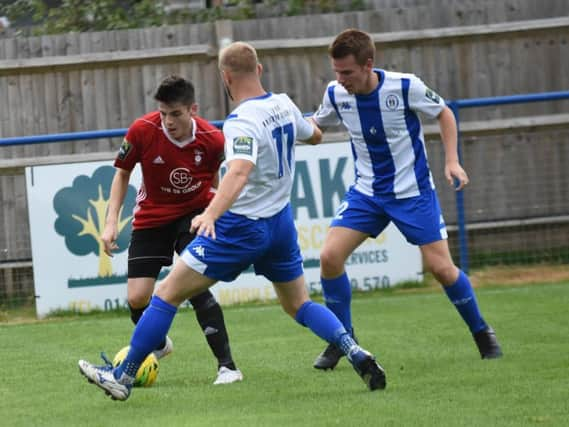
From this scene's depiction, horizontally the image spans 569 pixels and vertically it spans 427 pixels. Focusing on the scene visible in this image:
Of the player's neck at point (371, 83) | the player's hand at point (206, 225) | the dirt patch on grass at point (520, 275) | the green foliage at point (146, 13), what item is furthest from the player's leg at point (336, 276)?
the green foliage at point (146, 13)

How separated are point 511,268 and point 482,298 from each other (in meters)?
1.57

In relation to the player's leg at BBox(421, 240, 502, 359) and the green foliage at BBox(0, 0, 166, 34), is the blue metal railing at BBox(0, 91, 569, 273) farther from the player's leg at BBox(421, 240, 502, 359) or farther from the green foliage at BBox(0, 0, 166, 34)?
the player's leg at BBox(421, 240, 502, 359)

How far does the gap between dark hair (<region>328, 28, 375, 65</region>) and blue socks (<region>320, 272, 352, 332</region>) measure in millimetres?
1376

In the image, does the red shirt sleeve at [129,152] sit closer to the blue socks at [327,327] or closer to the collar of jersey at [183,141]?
the collar of jersey at [183,141]

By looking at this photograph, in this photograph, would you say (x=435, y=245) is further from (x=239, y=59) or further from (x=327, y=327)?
(x=239, y=59)

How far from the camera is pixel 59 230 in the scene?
11.3 metres

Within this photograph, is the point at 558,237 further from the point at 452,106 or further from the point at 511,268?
the point at 452,106

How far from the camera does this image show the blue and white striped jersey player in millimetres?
7430

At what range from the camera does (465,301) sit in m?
7.56

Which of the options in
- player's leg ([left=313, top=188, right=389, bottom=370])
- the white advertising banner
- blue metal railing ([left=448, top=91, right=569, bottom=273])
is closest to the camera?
player's leg ([left=313, top=188, right=389, bottom=370])

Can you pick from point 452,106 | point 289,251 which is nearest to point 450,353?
point 289,251

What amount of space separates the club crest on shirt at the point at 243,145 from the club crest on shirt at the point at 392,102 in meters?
1.70

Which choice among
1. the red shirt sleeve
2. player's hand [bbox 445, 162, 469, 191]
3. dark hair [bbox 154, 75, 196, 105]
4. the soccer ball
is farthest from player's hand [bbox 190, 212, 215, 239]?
player's hand [bbox 445, 162, 469, 191]

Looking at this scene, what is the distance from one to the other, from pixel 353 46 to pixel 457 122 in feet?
16.4
